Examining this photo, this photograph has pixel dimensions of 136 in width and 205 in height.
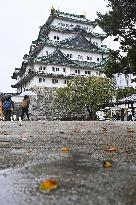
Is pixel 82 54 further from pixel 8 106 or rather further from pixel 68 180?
pixel 68 180

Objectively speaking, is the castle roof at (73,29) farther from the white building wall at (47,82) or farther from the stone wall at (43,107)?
the stone wall at (43,107)

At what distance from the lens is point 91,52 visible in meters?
58.5

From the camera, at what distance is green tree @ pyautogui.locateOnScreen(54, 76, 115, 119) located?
44.0 metres

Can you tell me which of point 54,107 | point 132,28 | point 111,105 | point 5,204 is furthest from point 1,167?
point 54,107

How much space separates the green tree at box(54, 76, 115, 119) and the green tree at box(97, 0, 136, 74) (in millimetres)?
30796

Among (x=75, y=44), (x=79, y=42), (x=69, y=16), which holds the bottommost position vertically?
(x=75, y=44)

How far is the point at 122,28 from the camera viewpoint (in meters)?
11.8

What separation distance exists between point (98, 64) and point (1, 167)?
55.3 meters

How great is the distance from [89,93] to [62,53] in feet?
37.3

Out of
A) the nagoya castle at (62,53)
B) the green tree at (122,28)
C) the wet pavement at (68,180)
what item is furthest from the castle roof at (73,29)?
the wet pavement at (68,180)

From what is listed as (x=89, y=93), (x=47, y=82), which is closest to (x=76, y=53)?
(x=47, y=82)

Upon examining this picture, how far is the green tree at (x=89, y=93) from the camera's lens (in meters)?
44.0

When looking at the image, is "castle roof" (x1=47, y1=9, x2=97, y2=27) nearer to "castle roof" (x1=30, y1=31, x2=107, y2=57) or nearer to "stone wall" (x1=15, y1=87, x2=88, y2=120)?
"castle roof" (x1=30, y1=31, x2=107, y2=57)

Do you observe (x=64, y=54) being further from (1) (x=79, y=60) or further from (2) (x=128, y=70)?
(2) (x=128, y=70)
